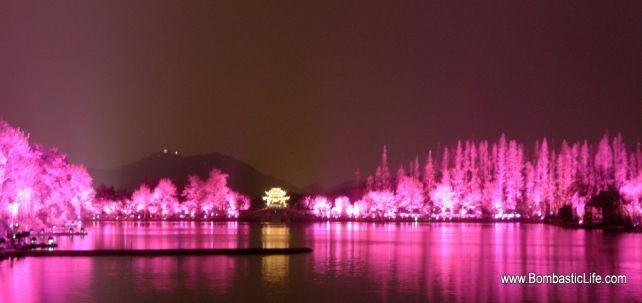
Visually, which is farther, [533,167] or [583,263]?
[533,167]

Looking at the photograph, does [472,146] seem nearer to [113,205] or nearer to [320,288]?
[113,205]

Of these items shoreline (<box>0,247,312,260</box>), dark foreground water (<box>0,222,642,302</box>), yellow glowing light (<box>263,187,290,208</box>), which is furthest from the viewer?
yellow glowing light (<box>263,187,290,208</box>)

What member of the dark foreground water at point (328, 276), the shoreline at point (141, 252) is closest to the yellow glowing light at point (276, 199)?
the dark foreground water at point (328, 276)

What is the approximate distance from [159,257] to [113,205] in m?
116

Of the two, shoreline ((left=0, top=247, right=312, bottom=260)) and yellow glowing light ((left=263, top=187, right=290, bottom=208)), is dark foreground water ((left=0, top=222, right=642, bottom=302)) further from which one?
yellow glowing light ((left=263, top=187, right=290, bottom=208))

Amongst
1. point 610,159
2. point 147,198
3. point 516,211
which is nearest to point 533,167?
point 516,211

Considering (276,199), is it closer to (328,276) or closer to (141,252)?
(141,252)

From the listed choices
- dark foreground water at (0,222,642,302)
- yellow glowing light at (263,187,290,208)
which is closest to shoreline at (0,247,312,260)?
dark foreground water at (0,222,642,302)

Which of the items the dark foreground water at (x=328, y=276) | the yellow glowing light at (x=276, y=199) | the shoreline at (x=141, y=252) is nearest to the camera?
the dark foreground water at (x=328, y=276)

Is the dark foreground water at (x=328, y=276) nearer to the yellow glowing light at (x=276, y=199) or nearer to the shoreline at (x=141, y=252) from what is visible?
the shoreline at (x=141, y=252)

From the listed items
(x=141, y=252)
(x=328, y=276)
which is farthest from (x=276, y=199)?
(x=328, y=276)

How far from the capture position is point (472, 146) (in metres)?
128

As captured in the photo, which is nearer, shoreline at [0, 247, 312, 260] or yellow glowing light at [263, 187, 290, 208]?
shoreline at [0, 247, 312, 260]

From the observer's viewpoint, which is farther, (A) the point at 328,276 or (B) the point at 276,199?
(B) the point at 276,199
